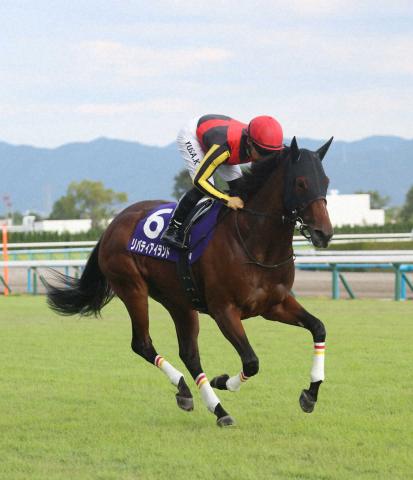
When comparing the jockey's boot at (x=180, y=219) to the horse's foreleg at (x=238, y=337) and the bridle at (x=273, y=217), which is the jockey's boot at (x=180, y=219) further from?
the horse's foreleg at (x=238, y=337)

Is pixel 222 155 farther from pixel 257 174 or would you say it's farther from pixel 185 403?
pixel 185 403

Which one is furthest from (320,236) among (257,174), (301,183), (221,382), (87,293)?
(87,293)

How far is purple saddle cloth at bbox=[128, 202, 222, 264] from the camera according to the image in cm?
607

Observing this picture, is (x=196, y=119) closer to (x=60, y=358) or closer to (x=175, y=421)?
(x=175, y=421)

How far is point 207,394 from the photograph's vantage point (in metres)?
5.91

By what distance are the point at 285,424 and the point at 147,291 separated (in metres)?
1.55

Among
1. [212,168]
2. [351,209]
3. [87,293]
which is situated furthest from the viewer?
[351,209]

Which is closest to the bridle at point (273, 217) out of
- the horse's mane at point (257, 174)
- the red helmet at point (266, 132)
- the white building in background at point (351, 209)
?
the horse's mane at point (257, 174)

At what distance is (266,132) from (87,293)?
2.40 m

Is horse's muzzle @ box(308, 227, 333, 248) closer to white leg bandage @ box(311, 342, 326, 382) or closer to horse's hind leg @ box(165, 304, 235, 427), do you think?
white leg bandage @ box(311, 342, 326, 382)

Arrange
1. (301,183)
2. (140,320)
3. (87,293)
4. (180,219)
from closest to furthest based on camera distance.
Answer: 1. (301,183)
2. (180,219)
3. (140,320)
4. (87,293)

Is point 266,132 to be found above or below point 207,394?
above

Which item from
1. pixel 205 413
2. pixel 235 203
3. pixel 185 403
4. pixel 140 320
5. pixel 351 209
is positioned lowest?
pixel 351 209

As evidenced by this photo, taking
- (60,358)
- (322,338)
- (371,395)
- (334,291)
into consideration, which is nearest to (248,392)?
(371,395)
